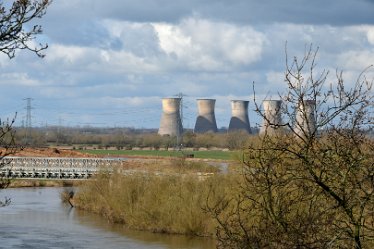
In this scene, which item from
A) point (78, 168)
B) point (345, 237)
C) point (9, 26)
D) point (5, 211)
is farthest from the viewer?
point (78, 168)

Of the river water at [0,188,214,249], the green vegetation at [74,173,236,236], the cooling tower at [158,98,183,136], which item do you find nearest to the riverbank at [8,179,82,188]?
the river water at [0,188,214,249]

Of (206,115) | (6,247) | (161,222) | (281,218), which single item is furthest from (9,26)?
(206,115)

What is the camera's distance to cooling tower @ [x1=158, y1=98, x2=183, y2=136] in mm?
95750

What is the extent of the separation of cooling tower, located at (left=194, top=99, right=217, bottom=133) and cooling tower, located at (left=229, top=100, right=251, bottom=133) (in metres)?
3.17

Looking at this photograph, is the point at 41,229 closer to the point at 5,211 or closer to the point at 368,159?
the point at 5,211

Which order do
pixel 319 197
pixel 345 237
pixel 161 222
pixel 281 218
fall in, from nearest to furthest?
pixel 345 237, pixel 281 218, pixel 319 197, pixel 161 222

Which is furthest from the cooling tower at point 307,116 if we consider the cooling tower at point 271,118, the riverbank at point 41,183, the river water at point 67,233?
the riverbank at point 41,183

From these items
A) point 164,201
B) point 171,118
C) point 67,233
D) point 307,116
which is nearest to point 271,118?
point 307,116

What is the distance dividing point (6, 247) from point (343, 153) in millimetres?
17825

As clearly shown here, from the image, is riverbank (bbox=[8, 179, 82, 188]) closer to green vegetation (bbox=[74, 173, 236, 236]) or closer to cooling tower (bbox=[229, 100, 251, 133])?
green vegetation (bbox=[74, 173, 236, 236])

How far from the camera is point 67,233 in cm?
2659

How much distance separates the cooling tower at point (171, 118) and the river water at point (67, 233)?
197 feet

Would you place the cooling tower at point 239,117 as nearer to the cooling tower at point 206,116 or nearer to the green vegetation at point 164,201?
the cooling tower at point 206,116

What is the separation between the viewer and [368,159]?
20.8 feet
